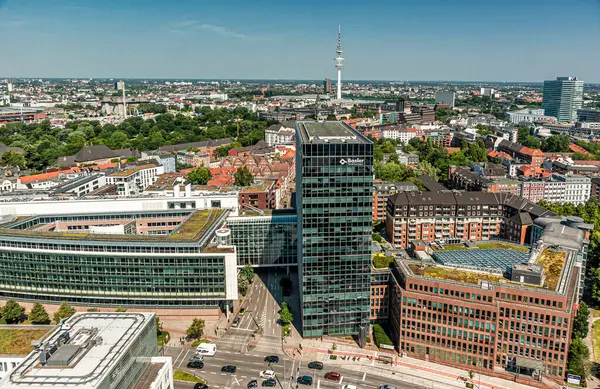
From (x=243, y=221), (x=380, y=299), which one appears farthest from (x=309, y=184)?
(x=243, y=221)

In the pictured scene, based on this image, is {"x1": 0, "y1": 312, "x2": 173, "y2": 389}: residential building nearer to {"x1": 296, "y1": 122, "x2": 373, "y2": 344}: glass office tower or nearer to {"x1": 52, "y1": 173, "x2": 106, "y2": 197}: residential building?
{"x1": 296, "y1": 122, "x2": 373, "y2": 344}: glass office tower

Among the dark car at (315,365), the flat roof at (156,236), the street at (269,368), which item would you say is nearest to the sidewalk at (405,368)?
the street at (269,368)

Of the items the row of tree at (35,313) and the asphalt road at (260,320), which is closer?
the asphalt road at (260,320)

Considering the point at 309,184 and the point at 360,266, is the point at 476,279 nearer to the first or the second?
the point at 360,266

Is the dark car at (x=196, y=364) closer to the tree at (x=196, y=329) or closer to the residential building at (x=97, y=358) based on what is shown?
the tree at (x=196, y=329)

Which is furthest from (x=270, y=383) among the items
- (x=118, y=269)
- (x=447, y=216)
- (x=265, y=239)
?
(x=447, y=216)
